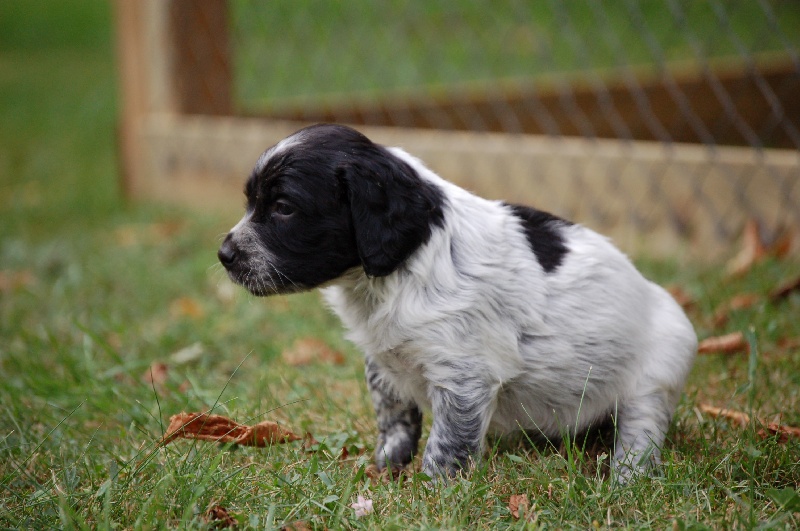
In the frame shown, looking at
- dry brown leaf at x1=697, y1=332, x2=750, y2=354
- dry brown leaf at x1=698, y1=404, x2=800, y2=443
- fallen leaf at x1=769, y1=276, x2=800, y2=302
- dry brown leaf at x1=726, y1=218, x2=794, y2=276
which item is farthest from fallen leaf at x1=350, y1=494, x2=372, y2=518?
dry brown leaf at x1=726, y1=218, x2=794, y2=276

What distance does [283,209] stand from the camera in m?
2.71

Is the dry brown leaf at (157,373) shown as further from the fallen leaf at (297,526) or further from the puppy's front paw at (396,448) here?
the fallen leaf at (297,526)

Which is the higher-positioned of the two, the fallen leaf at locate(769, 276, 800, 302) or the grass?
the grass

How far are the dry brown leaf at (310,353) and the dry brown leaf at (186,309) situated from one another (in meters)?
0.81

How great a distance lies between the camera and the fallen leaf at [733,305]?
12.8 feet

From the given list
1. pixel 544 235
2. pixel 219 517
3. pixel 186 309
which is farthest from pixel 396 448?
pixel 186 309

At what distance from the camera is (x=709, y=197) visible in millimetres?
4938

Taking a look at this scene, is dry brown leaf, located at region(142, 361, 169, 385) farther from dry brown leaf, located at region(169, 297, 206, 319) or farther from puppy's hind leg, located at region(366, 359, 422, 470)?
puppy's hind leg, located at region(366, 359, 422, 470)

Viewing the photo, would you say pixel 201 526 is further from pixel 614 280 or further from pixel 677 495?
pixel 614 280

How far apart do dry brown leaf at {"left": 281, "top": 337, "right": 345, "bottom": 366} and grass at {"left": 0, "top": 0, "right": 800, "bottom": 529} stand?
0.06 metres

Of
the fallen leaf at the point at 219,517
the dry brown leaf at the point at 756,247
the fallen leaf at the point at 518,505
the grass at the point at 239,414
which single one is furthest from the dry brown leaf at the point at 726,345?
the fallen leaf at the point at 219,517

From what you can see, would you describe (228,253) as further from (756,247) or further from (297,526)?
(756,247)

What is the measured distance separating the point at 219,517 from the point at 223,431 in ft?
1.72

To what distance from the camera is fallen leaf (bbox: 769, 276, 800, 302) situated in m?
3.99
